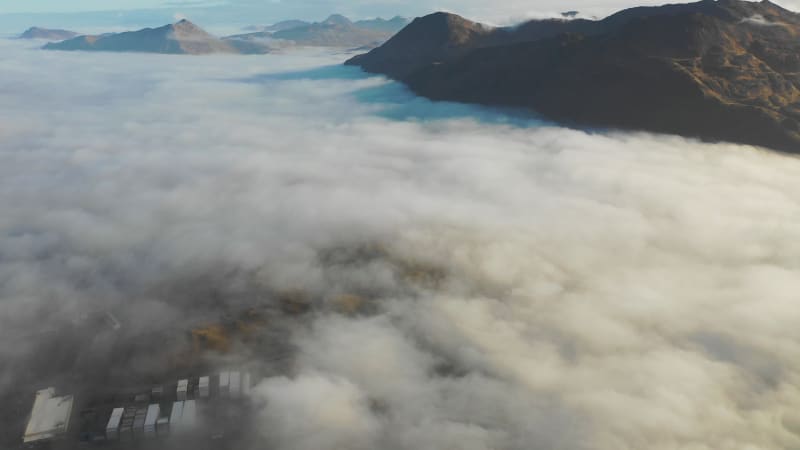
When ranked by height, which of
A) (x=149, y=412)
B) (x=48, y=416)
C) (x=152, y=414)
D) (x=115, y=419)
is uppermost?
(x=149, y=412)

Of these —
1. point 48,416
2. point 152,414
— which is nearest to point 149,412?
point 152,414

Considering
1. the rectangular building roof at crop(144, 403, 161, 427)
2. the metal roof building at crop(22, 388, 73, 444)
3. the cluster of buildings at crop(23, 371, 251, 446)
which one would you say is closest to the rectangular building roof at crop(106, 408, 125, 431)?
the cluster of buildings at crop(23, 371, 251, 446)

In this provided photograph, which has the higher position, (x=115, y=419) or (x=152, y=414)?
(x=152, y=414)

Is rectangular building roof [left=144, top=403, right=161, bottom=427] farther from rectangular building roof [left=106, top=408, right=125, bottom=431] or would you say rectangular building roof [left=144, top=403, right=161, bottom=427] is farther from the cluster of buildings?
rectangular building roof [left=106, top=408, right=125, bottom=431]

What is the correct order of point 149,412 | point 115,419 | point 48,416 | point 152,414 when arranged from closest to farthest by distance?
point 115,419 < point 152,414 < point 149,412 < point 48,416

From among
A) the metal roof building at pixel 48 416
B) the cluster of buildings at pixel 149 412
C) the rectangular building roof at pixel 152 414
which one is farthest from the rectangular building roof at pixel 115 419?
the metal roof building at pixel 48 416

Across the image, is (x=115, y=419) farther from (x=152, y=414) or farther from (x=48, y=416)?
(x=48, y=416)

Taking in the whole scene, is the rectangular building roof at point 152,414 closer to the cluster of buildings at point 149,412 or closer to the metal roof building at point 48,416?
the cluster of buildings at point 149,412

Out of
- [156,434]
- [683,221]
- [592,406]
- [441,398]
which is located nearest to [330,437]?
[441,398]
